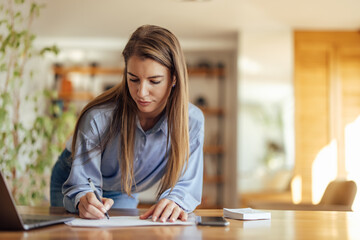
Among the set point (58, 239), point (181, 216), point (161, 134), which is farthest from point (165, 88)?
point (58, 239)

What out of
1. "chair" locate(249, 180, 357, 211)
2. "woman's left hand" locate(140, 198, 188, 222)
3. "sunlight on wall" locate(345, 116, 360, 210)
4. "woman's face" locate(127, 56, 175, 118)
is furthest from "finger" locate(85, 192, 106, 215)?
"sunlight on wall" locate(345, 116, 360, 210)

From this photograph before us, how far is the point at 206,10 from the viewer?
5.15 meters

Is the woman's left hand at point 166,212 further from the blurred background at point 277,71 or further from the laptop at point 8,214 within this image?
the blurred background at point 277,71

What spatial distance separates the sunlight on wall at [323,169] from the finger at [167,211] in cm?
454

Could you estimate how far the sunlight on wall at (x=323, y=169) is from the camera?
217 inches

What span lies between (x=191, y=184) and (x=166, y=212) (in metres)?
0.31

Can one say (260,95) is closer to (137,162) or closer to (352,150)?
(352,150)

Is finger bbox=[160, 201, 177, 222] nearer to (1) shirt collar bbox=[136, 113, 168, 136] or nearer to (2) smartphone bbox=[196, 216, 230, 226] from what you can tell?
(2) smartphone bbox=[196, 216, 230, 226]

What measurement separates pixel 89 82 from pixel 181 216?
6.05 metres

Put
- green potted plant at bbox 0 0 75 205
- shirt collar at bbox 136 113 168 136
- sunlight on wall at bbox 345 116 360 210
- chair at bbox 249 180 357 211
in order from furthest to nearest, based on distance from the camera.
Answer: sunlight on wall at bbox 345 116 360 210
green potted plant at bbox 0 0 75 205
chair at bbox 249 180 357 211
shirt collar at bbox 136 113 168 136

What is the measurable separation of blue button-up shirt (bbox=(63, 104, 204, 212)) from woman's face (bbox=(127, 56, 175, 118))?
0.12 metres

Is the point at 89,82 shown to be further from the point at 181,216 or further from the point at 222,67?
the point at 181,216

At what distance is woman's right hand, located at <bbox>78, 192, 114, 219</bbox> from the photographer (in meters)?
1.27

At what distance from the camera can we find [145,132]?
1690 mm
